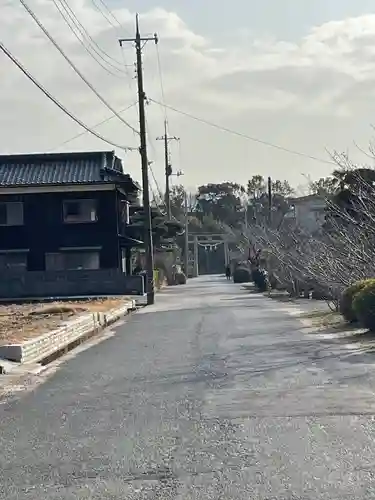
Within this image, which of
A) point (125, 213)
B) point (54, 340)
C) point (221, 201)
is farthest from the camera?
point (221, 201)

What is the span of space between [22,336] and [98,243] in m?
34.8

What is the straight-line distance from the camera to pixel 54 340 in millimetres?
21625

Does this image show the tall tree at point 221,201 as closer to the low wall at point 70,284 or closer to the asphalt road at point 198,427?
the low wall at point 70,284

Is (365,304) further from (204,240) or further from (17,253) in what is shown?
(204,240)

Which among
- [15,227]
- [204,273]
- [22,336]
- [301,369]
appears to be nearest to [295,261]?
[15,227]

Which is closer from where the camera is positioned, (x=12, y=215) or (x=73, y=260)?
(x=12, y=215)

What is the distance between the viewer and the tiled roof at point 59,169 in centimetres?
5647

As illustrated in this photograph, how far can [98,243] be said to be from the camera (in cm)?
5672

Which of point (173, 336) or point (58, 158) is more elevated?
point (58, 158)

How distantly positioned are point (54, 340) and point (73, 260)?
117ft

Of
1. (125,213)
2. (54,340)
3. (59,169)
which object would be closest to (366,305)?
(54,340)

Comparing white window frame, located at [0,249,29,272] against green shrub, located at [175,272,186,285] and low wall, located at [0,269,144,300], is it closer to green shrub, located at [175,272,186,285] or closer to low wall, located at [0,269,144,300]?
low wall, located at [0,269,144,300]

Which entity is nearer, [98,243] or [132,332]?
[132,332]

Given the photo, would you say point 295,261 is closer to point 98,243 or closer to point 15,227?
point 98,243
